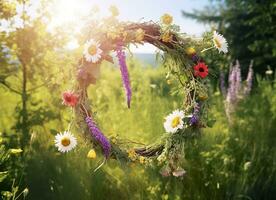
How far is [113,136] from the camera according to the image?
388 cm

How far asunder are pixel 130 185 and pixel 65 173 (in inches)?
21.2

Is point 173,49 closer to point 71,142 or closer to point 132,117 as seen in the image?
point 71,142

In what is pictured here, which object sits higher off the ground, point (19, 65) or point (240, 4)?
point (240, 4)

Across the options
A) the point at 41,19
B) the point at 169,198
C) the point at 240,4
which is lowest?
the point at 169,198

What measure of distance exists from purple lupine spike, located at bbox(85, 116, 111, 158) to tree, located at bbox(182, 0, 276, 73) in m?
7.47

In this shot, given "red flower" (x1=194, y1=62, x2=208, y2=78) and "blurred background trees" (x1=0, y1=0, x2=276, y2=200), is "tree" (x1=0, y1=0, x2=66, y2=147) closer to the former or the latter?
"blurred background trees" (x1=0, y1=0, x2=276, y2=200)

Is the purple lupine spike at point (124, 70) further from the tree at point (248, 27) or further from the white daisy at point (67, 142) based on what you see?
Answer: the tree at point (248, 27)

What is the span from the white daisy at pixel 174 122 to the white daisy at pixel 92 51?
0.62 m

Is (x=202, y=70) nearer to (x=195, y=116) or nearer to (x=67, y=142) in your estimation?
(x=195, y=116)

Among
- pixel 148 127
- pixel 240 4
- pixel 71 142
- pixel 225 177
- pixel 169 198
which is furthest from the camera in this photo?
pixel 240 4

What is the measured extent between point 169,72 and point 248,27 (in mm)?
8039

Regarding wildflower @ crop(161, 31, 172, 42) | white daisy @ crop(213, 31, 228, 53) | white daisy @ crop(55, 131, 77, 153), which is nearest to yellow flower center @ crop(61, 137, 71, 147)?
white daisy @ crop(55, 131, 77, 153)

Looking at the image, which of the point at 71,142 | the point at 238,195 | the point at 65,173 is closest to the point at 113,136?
the point at 71,142

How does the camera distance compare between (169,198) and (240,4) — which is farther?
(240,4)
